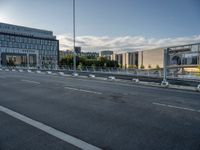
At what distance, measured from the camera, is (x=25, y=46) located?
118m

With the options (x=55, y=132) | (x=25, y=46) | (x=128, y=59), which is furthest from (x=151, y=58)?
(x=55, y=132)

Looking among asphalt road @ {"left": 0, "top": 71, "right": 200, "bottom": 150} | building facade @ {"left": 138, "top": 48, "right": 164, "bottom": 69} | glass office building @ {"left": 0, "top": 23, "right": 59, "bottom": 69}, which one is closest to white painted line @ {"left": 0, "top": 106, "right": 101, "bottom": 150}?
asphalt road @ {"left": 0, "top": 71, "right": 200, "bottom": 150}

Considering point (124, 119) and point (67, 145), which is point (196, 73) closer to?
point (124, 119)

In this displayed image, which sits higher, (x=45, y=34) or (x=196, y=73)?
(x=45, y=34)

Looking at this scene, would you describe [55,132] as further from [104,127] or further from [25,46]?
[25,46]

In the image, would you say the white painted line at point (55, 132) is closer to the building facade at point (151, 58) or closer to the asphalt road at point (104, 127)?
the asphalt road at point (104, 127)

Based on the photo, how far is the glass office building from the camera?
103m

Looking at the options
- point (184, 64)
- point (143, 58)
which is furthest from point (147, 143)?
point (143, 58)

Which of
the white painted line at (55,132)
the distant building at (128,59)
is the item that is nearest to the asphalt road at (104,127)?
the white painted line at (55,132)

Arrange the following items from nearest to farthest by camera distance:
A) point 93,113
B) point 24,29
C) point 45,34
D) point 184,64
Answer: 1. point 93,113
2. point 184,64
3. point 24,29
4. point 45,34

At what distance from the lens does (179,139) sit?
13.7 ft

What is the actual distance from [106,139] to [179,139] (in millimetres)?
1611

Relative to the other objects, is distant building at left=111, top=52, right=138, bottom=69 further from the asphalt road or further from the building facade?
the asphalt road

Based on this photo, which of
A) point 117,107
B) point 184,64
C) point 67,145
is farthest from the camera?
point 184,64
